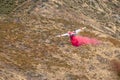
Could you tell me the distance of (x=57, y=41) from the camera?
87.2m

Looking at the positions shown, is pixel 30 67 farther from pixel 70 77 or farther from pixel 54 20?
pixel 54 20

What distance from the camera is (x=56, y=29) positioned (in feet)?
312

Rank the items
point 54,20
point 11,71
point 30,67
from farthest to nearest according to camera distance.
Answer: point 54,20, point 30,67, point 11,71

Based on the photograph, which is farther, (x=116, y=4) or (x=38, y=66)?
(x=116, y=4)

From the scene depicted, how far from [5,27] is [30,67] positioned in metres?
25.1

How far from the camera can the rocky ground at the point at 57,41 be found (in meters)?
72.6

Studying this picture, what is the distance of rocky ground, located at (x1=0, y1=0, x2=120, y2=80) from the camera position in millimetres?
72625

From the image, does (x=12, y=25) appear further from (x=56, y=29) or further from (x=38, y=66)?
(x=38, y=66)

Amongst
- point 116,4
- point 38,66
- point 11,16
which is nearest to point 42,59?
point 38,66

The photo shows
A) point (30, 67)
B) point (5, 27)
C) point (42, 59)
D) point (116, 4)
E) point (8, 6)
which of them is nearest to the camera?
point (30, 67)

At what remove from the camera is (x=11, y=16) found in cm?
10231

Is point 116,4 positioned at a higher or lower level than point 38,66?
lower

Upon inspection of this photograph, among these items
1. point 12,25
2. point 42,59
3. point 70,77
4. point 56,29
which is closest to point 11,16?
point 12,25

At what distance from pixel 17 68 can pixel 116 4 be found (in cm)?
6354
